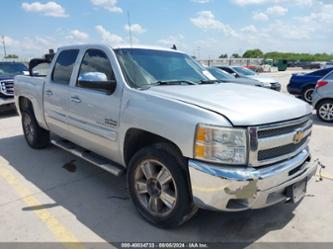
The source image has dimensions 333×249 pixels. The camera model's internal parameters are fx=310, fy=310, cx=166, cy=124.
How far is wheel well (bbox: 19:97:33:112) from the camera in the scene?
6.12 metres

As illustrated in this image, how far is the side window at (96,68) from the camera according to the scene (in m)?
3.62

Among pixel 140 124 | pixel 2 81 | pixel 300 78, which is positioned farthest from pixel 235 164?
pixel 300 78

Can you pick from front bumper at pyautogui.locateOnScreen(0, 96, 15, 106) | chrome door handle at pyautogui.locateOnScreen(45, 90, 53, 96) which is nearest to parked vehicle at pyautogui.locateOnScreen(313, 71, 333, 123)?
chrome door handle at pyautogui.locateOnScreen(45, 90, 53, 96)

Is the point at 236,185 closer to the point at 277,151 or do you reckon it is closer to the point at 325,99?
the point at 277,151

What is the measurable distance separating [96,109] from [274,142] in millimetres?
2157

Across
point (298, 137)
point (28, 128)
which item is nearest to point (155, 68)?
point (298, 137)

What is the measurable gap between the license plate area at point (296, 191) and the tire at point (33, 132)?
15.3 feet

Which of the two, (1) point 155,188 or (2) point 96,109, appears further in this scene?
(2) point 96,109

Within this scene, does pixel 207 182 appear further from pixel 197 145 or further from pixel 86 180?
pixel 86 180

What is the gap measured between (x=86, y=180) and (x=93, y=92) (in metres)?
1.44

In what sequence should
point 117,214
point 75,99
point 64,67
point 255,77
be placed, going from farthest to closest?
1. point 255,77
2. point 64,67
3. point 75,99
4. point 117,214

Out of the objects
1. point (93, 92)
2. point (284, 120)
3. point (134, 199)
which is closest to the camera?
point (284, 120)

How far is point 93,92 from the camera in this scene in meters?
3.96

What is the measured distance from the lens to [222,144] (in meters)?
2.66
